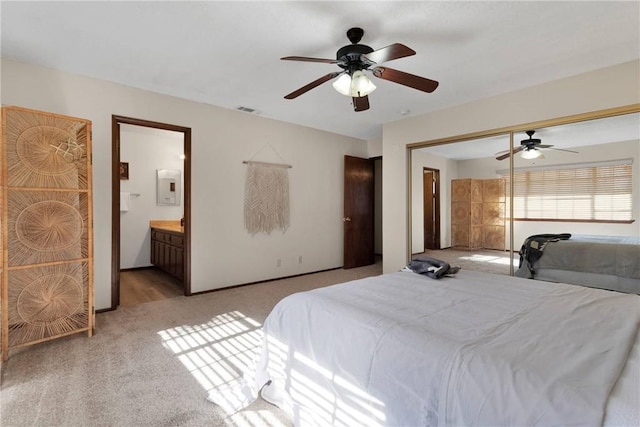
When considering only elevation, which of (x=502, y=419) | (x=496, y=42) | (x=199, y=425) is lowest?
(x=199, y=425)

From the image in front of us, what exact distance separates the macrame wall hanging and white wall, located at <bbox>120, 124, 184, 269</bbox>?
2.03 meters

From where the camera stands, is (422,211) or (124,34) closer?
(124,34)

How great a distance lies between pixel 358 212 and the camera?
583 cm

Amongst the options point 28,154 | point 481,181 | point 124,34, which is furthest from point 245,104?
point 481,181

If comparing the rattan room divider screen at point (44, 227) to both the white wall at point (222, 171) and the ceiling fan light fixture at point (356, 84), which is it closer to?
the white wall at point (222, 171)

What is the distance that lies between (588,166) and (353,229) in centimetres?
341

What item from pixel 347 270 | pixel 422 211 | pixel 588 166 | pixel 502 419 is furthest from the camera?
pixel 347 270

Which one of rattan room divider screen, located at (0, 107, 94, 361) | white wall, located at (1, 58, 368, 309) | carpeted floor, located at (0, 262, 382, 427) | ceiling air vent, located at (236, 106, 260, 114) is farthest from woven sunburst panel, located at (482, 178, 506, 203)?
rattan room divider screen, located at (0, 107, 94, 361)

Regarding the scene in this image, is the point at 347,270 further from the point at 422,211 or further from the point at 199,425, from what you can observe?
the point at 199,425

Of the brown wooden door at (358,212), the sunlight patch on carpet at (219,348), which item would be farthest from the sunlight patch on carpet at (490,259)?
the sunlight patch on carpet at (219,348)

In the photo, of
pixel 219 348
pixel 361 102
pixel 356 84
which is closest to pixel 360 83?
pixel 356 84

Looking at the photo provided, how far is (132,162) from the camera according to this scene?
5.55 metres

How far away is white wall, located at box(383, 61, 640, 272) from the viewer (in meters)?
2.89

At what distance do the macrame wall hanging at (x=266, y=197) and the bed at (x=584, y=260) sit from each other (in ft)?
10.5
